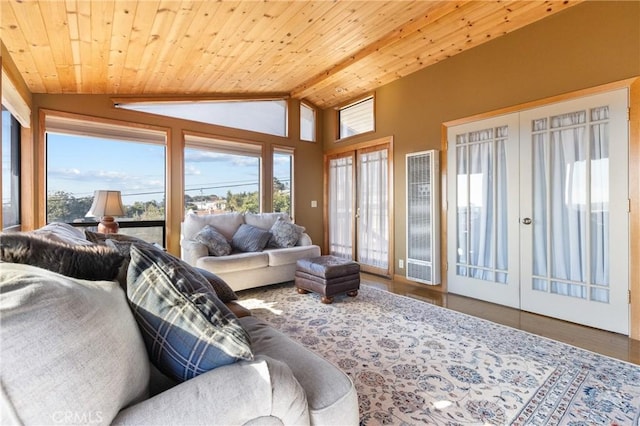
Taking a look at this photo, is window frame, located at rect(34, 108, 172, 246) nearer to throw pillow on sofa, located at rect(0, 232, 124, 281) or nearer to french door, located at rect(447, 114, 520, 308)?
throw pillow on sofa, located at rect(0, 232, 124, 281)

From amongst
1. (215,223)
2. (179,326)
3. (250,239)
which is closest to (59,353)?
(179,326)

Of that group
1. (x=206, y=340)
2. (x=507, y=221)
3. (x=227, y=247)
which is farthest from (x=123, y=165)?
(x=507, y=221)

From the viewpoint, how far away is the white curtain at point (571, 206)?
2.80 meters

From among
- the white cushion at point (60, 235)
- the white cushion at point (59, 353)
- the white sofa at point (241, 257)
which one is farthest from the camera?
the white sofa at point (241, 257)

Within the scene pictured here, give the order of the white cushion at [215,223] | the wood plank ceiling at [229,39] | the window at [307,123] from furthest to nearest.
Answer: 1. the window at [307,123]
2. the white cushion at [215,223]
3. the wood plank ceiling at [229,39]

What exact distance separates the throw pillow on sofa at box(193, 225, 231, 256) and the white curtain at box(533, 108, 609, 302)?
3.52 metres

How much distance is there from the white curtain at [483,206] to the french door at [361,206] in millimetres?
1195

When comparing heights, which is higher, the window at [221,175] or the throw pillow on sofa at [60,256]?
the window at [221,175]

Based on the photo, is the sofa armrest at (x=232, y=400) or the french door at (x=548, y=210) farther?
the french door at (x=548, y=210)

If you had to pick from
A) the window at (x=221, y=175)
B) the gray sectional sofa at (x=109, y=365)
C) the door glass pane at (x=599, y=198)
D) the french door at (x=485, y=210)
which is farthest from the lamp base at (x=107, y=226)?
the door glass pane at (x=599, y=198)

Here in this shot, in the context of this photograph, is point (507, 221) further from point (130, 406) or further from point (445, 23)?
point (130, 406)

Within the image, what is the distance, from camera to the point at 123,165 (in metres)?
4.09

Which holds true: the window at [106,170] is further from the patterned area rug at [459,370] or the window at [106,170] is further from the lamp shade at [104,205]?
the patterned area rug at [459,370]

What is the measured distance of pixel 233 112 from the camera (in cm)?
495
